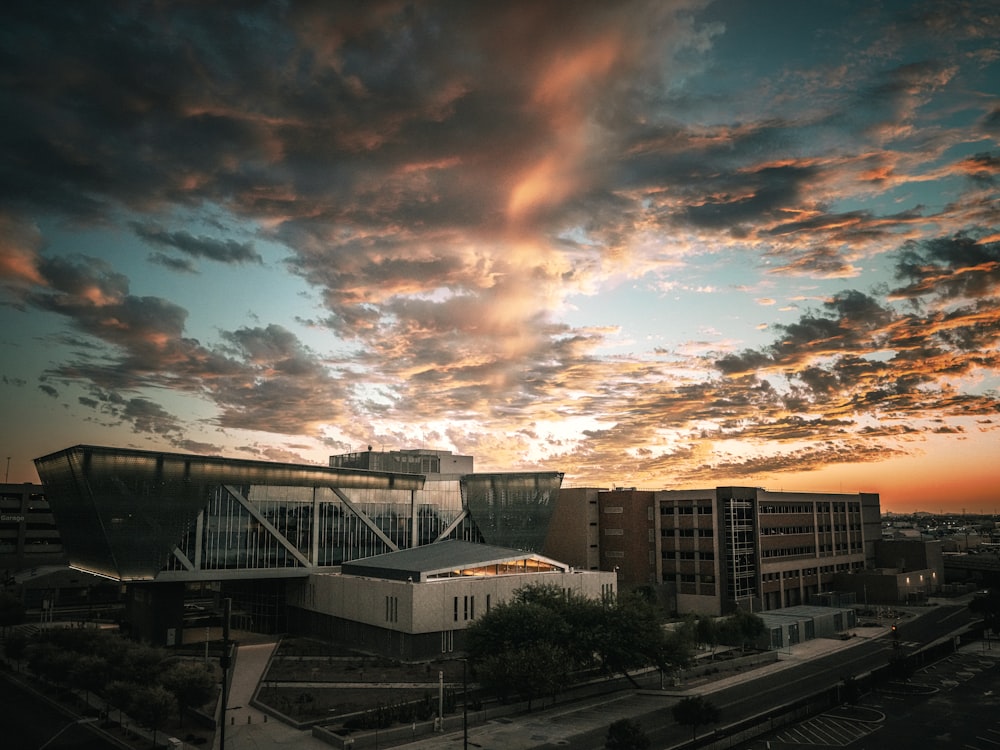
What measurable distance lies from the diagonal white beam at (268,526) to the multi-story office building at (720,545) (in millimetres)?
48828

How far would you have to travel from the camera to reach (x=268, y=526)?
87938mm

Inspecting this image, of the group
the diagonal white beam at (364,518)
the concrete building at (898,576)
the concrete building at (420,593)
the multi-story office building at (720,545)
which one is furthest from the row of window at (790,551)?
the diagonal white beam at (364,518)

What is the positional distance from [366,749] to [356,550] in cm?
5329

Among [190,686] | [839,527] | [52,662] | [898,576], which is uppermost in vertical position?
[839,527]

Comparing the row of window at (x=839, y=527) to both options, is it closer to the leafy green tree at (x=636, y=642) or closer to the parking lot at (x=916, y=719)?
the parking lot at (x=916, y=719)

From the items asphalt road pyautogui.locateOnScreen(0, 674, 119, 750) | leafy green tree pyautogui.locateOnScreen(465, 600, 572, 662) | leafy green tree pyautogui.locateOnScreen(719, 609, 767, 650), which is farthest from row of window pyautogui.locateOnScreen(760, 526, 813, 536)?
asphalt road pyautogui.locateOnScreen(0, 674, 119, 750)

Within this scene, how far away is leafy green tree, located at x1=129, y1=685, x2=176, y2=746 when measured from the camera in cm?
4406

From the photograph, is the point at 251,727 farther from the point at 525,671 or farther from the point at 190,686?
the point at 525,671

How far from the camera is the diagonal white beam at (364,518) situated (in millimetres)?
96375

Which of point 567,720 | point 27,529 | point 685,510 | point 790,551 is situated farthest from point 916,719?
point 27,529

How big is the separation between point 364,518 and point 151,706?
54268 mm

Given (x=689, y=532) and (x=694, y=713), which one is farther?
(x=689, y=532)

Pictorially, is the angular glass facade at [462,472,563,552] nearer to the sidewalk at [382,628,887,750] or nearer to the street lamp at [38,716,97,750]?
the sidewalk at [382,628,887,750]

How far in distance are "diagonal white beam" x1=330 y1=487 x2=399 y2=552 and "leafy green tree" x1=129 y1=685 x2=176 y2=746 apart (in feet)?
168
